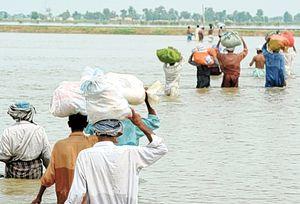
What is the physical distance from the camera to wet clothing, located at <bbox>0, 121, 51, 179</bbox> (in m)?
9.92

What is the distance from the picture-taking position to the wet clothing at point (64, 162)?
23.5ft

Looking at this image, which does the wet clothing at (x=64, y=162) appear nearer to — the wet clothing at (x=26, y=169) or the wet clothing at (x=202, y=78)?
the wet clothing at (x=26, y=169)

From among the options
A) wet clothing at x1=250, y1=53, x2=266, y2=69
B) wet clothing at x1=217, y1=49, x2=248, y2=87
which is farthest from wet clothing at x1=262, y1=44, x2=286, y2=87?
wet clothing at x1=250, y1=53, x2=266, y2=69

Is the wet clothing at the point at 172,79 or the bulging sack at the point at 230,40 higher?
the bulging sack at the point at 230,40

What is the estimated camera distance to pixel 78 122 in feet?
23.7

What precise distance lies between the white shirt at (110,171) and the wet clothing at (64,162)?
1306mm

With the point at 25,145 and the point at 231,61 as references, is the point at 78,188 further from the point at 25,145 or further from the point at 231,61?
the point at 231,61

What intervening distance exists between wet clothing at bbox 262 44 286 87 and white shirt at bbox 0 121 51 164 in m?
15.8

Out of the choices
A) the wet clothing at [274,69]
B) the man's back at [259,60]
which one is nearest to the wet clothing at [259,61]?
the man's back at [259,60]

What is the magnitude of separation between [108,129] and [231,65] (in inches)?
749

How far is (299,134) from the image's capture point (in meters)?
16.3

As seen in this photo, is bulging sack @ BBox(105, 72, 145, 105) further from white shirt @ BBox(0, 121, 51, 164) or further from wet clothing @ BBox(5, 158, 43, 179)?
wet clothing @ BBox(5, 158, 43, 179)

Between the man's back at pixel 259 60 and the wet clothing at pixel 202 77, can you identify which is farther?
the man's back at pixel 259 60

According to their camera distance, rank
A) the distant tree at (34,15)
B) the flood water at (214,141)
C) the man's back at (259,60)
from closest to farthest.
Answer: the flood water at (214,141), the man's back at (259,60), the distant tree at (34,15)
